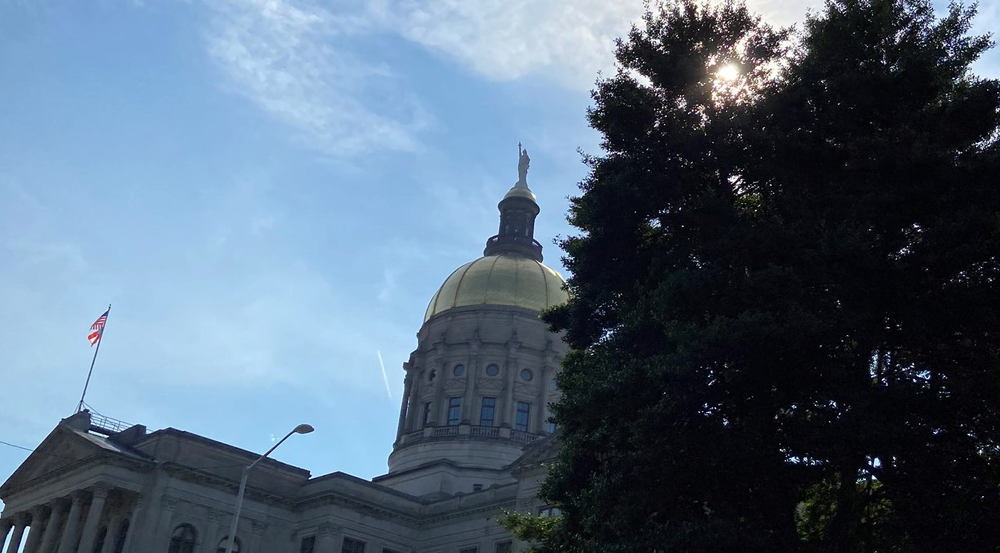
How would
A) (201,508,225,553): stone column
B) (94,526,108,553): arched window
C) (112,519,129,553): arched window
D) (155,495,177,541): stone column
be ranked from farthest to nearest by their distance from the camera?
(94,526,108,553): arched window < (201,508,225,553): stone column < (112,519,129,553): arched window < (155,495,177,541): stone column

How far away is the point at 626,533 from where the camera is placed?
19719 millimetres

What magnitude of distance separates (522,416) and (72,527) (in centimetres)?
2954

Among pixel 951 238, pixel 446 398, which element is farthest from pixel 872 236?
pixel 446 398

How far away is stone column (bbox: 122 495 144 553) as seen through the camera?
2026 inches

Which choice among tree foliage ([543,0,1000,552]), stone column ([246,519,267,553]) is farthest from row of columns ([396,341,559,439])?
tree foliage ([543,0,1000,552])

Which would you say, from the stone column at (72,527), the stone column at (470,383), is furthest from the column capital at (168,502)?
the stone column at (470,383)

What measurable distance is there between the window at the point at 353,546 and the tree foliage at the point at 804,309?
119ft

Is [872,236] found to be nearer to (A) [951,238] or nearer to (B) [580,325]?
(A) [951,238]

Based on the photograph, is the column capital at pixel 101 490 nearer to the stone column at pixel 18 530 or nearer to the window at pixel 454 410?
the stone column at pixel 18 530

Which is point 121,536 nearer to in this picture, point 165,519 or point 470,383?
point 165,519

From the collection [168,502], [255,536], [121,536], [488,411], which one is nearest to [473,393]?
[488,411]

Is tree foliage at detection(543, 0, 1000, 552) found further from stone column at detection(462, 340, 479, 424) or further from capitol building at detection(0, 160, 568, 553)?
stone column at detection(462, 340, 479, 424)

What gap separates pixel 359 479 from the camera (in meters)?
59.1

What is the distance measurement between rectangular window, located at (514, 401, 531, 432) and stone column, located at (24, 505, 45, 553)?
28.8 metres
